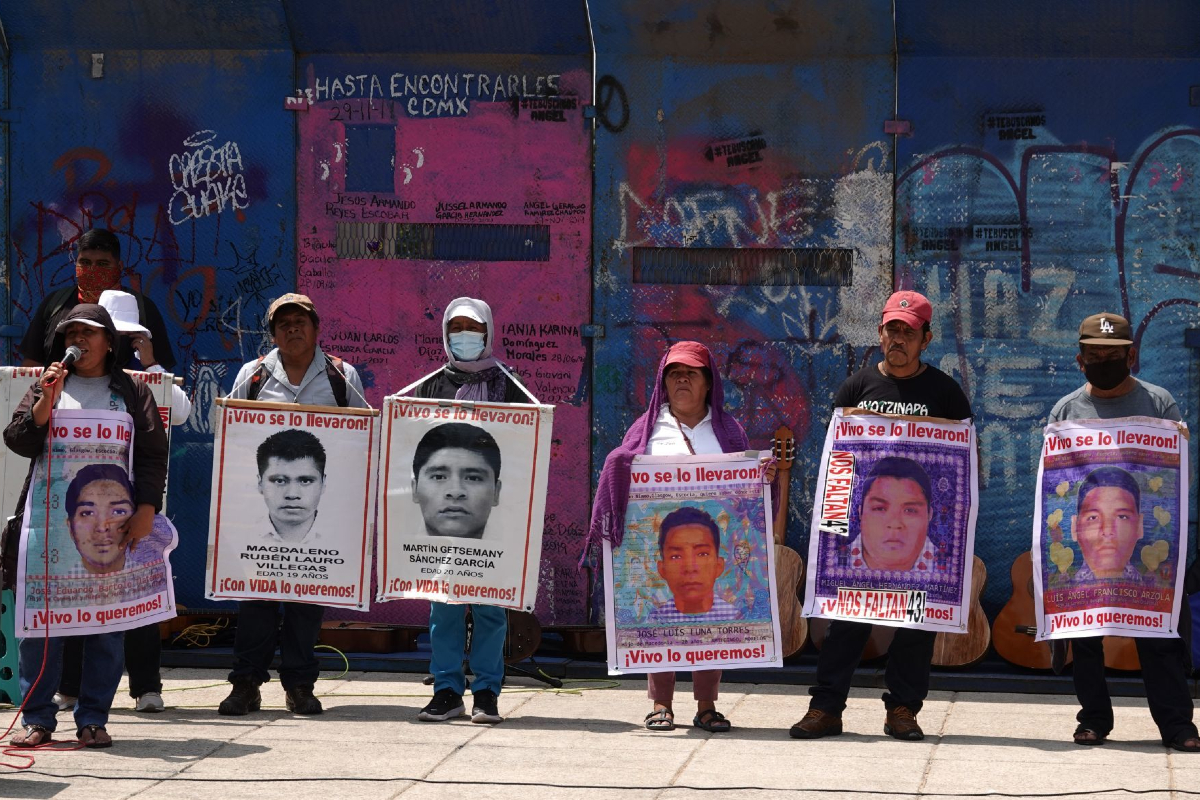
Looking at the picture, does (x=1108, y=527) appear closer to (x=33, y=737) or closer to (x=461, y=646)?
(x=461, y=646)

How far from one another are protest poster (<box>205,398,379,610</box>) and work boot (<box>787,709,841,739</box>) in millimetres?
2101

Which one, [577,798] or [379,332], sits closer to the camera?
[577,798]

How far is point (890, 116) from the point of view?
34.5 ft

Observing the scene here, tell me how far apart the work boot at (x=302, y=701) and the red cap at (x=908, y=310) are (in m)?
3.17

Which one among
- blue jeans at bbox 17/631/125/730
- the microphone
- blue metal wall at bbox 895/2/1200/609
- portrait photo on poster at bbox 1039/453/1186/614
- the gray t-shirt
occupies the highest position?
blue metal wall at bbox 895/2/1200/609

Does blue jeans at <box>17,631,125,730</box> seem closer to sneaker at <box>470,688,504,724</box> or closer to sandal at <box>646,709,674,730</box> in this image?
sneaker at <box>470,688,504,724</box>

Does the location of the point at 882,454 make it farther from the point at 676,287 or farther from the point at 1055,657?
the point at 676,287

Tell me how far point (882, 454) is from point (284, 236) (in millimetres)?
4146

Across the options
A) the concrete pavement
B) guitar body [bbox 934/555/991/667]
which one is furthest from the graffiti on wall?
the concrete pavement

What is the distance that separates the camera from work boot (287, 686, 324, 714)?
29.2ft

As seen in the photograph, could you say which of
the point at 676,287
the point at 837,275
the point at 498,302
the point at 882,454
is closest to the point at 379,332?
the point at 498,302

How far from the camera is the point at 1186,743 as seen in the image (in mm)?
8070

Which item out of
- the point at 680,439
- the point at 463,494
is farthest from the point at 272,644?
the point at 680,439

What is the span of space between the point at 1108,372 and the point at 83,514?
14.7 ft
